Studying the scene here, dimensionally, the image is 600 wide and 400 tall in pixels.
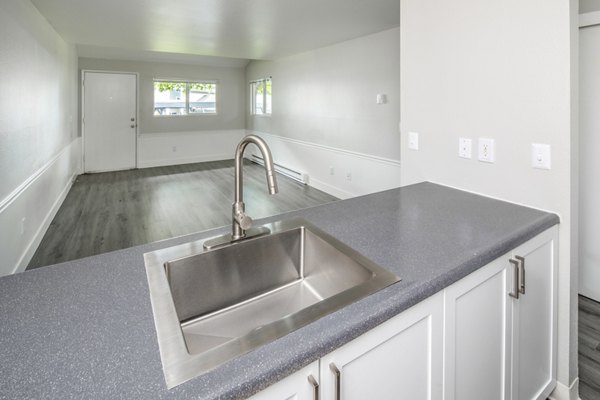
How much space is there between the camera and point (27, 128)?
3.03 metres

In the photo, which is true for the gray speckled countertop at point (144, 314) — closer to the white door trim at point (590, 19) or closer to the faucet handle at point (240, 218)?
the faucet handle at point (240, 218)

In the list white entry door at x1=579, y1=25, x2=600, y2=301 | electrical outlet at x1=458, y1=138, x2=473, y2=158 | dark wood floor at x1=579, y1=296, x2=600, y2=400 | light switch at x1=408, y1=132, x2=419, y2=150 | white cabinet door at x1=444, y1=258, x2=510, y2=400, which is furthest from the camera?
white entry door at x1=579, y1=25, x2=600, y2=301

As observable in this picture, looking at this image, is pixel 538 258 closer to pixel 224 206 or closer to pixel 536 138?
pixel 536 138

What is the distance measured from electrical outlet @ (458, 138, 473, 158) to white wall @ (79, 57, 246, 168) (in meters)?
7.18

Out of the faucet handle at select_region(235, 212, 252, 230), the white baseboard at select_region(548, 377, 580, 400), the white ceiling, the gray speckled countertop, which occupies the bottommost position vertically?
the white baseboard at select_region(548, 377, 580, 400)

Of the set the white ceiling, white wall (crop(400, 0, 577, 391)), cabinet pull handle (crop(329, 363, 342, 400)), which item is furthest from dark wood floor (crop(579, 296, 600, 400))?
the white ceiling

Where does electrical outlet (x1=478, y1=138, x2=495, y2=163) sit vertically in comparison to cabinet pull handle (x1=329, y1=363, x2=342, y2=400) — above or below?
above

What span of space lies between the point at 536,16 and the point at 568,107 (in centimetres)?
41

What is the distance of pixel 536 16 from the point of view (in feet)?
4.71

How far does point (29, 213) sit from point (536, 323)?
12.8ft

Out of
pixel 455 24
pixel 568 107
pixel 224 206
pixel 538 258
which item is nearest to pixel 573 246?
pixel 538 258

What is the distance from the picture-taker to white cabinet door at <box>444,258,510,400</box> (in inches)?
40.9

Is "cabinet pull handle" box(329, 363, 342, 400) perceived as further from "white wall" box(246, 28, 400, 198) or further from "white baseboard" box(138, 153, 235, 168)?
"white baseboard" box(138, 153, 235, 168)

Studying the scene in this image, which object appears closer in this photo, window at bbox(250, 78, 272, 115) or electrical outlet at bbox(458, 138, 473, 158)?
electrical outlet at bbox(458, 138, 473, 158)
